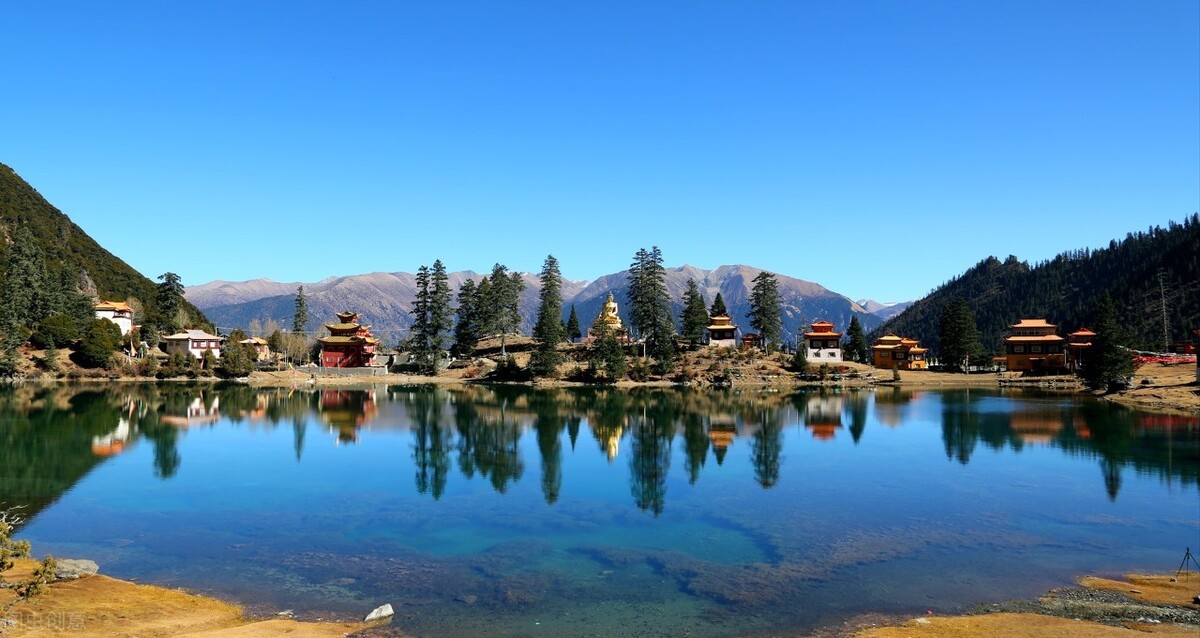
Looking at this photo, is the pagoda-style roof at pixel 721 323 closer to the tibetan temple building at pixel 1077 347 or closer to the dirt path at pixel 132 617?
the tibetan temple building at pixel 1077 347

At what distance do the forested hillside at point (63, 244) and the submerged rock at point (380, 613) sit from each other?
134 meters

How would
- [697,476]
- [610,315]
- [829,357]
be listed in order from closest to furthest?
[697,476], [829,357], [610,315]

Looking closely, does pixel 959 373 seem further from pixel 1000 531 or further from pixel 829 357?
pixel 1000 531

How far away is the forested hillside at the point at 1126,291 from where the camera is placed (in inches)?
5108

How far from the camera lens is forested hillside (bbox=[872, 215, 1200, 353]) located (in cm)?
12975

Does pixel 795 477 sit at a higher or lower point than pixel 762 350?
lower

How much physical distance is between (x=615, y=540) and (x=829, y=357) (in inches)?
3230

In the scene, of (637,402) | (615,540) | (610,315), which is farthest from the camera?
(610,315)

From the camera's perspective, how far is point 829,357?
98812 mm

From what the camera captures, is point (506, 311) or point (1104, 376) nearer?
point (1104, 376)

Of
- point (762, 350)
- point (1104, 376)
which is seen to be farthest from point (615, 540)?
point (762, 350)

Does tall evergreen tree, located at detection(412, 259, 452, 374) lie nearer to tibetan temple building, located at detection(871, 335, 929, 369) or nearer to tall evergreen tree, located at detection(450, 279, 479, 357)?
tall evergreen tree, located at detection(450, 279, 479, 357)

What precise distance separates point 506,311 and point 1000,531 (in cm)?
8387

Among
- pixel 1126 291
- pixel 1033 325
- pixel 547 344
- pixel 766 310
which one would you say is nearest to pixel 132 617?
pixel 547 344
